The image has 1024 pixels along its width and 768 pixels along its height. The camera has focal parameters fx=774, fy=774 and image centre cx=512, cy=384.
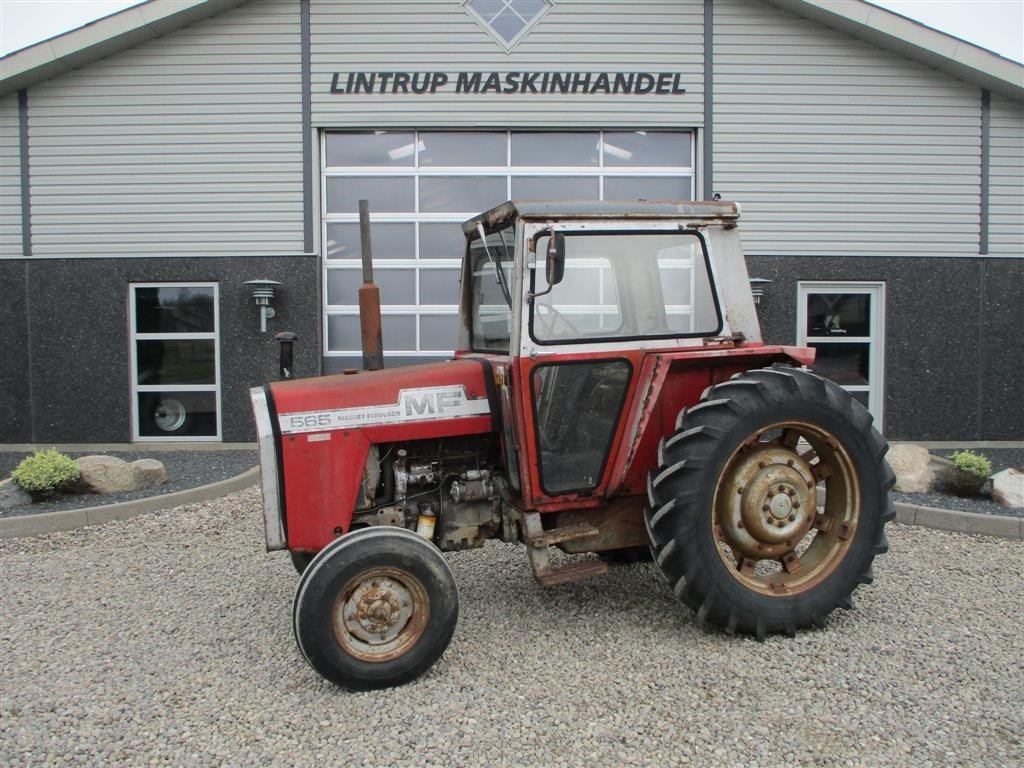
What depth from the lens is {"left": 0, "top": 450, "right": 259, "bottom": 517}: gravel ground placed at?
21.5ft

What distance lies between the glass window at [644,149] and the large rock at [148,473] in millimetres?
6268

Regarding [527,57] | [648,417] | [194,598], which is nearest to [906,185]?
[527,57]

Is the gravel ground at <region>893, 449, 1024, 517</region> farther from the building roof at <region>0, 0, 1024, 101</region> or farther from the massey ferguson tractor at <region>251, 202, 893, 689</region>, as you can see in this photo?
the building roof at <region>0, 0, 1024, 101</region>

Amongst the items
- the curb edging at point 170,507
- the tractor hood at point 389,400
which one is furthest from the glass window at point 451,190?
the tractor hood at point 389,400

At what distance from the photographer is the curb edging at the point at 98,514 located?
599 centimetres

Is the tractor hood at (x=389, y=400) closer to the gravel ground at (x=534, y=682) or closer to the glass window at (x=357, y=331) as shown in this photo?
the gravel ground at (x=534, y=682)

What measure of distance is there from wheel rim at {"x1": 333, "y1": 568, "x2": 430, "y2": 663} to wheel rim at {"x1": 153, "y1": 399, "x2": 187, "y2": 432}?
7.33 metres

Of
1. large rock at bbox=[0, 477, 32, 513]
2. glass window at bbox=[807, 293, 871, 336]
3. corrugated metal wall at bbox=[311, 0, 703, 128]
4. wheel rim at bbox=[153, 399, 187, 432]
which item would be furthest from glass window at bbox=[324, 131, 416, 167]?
glass window at bbox=[807, 293, 871, 336]

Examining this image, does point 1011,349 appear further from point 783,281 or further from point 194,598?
point 194,598

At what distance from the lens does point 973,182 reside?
9797mm

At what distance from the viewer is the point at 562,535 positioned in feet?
12.6

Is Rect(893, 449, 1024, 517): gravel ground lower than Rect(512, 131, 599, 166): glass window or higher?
lower

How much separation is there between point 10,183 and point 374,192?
4558 millimetres

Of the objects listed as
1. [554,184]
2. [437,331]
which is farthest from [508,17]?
[437,331]
